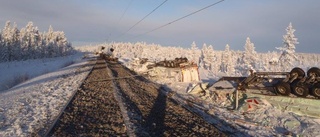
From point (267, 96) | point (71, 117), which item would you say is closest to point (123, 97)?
point (71, 117)

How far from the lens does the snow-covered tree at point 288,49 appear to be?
174 feet

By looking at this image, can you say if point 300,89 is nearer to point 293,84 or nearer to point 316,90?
point 293,84

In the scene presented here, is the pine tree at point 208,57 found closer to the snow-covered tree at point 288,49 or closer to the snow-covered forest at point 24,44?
the snow-covered tree at point 288,49

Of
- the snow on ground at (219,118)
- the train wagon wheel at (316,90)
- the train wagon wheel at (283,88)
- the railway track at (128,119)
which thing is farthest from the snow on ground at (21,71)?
the train wagon wheel at (316,90)

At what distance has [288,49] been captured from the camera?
54.1 meters

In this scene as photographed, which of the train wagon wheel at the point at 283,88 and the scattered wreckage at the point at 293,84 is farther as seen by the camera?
the train wagon wheel at the point at 283,88

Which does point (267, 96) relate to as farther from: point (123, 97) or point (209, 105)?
point (123, 97)

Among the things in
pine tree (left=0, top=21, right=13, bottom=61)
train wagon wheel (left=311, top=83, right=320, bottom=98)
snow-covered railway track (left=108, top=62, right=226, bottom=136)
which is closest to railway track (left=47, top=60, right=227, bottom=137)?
snow-covered railway track (left=108, top=62, right=226, bottom=136)

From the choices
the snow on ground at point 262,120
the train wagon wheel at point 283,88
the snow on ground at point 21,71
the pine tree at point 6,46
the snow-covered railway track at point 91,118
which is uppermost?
the pine tree at point 6,46

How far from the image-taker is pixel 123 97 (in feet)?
44.8

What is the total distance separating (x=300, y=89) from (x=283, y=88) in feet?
2.09

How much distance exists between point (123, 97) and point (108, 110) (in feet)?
9.87

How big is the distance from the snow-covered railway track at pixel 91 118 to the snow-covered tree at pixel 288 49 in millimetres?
46920

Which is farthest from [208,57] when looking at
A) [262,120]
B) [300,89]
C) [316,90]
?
[262,120]
